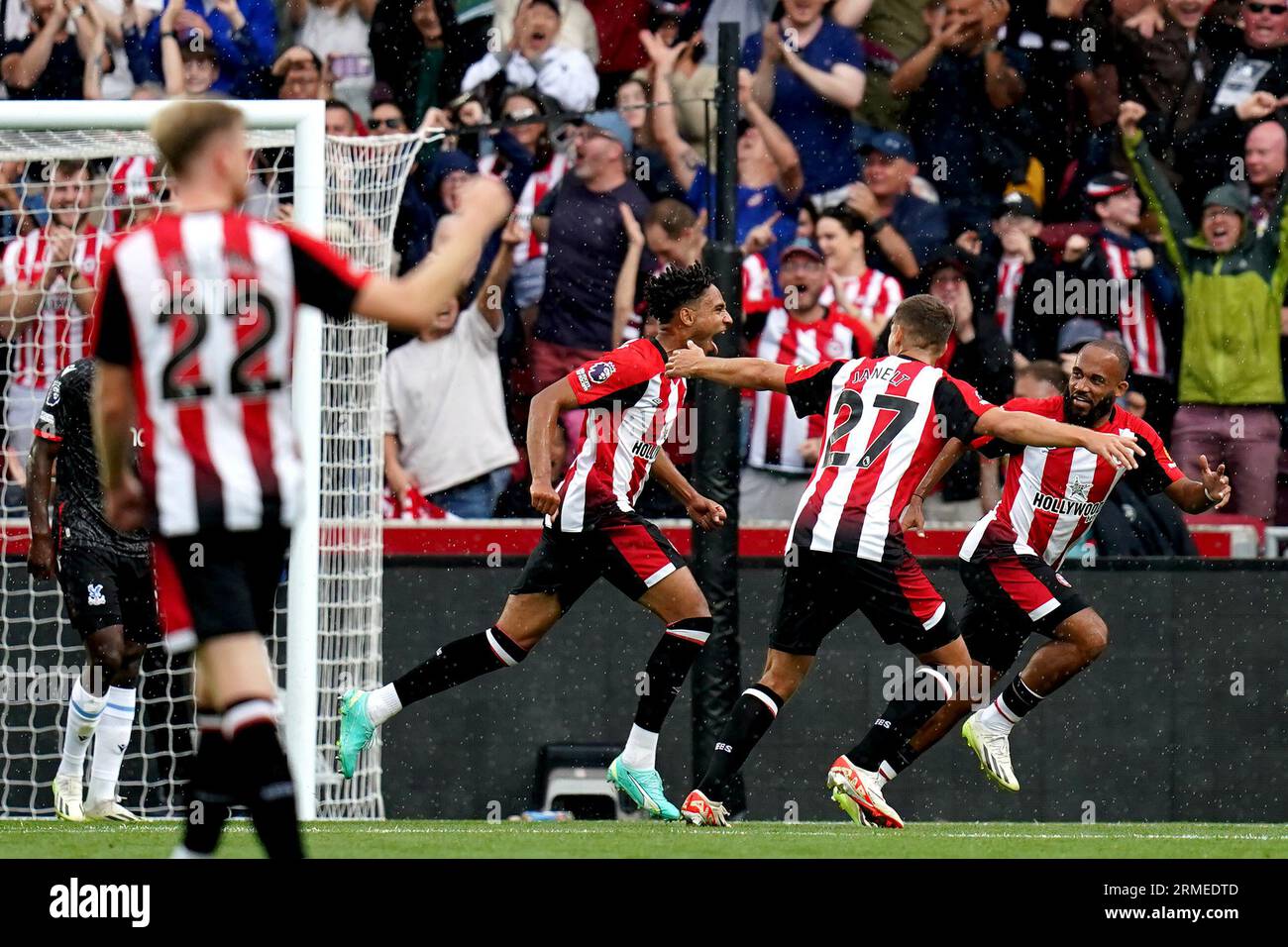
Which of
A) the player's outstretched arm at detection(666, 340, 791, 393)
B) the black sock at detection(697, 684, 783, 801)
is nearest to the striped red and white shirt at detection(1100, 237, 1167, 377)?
the player's outstretched arm at detection(666, 340, 791, 393)

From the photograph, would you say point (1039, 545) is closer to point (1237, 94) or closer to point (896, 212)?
point (896, 212)

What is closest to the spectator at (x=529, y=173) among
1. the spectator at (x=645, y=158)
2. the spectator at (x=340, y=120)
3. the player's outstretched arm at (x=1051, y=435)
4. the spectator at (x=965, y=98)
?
the spectator at (x=645, y=158)

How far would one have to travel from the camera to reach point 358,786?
978 centimetres

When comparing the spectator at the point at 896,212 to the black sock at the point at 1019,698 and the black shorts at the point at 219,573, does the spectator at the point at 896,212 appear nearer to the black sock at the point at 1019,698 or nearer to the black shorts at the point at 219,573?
the black sock at the point at 1019,698

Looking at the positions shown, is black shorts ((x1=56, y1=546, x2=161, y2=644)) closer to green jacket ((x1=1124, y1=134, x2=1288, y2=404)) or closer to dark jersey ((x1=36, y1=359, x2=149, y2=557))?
dark jersey ((x1=36, y1=359, x2=149, y2=557))

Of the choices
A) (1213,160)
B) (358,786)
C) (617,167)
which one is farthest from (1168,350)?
(358,786)

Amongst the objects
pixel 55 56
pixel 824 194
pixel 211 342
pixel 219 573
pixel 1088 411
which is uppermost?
pixel 55 56

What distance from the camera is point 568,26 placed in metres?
12.2

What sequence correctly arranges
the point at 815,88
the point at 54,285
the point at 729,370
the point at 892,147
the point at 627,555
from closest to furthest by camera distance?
the point at 729,370
the point at 627,555
the point at 54,285
the point at 892,147
the point at 815,88

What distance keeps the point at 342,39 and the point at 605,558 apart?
18.8 ft

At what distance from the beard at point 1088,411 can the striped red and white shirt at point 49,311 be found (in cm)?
481
